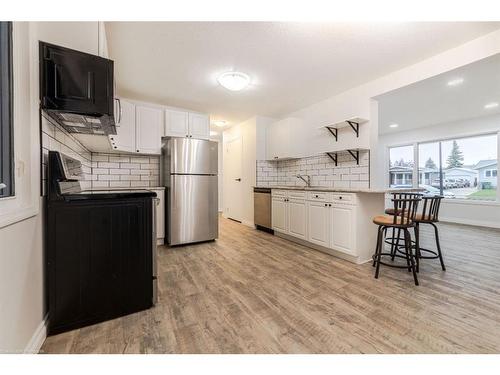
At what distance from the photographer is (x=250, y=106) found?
13.5 feet

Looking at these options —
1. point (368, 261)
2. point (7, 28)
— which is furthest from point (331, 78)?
point (7, 28)

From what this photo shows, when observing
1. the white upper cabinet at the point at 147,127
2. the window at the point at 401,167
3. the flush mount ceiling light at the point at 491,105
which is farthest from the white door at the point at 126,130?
the window at the point at 401,167

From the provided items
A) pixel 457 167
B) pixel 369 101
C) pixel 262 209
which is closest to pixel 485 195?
pixel 457 167

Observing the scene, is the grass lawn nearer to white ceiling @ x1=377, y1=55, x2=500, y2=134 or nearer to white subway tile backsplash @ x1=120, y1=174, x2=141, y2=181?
white ceiling @ x1=377, y1=55, x2=500, y2=134

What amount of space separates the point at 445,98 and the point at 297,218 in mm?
3264

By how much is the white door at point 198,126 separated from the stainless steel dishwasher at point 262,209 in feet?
4.81

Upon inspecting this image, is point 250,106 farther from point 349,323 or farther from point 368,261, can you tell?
point 349,323

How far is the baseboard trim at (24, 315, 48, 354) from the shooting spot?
1168 mm

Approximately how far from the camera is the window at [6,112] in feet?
3.49

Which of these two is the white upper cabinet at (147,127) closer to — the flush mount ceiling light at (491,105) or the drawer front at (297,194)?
the drawer front at (297,194)

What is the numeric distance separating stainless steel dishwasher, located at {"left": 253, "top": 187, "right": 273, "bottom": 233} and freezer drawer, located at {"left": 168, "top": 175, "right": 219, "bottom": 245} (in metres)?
1.03

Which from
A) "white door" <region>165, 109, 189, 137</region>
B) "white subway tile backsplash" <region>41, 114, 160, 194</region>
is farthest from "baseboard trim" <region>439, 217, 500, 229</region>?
"white subway tile backsplash" <region>41, 114, 160, 194</region>
